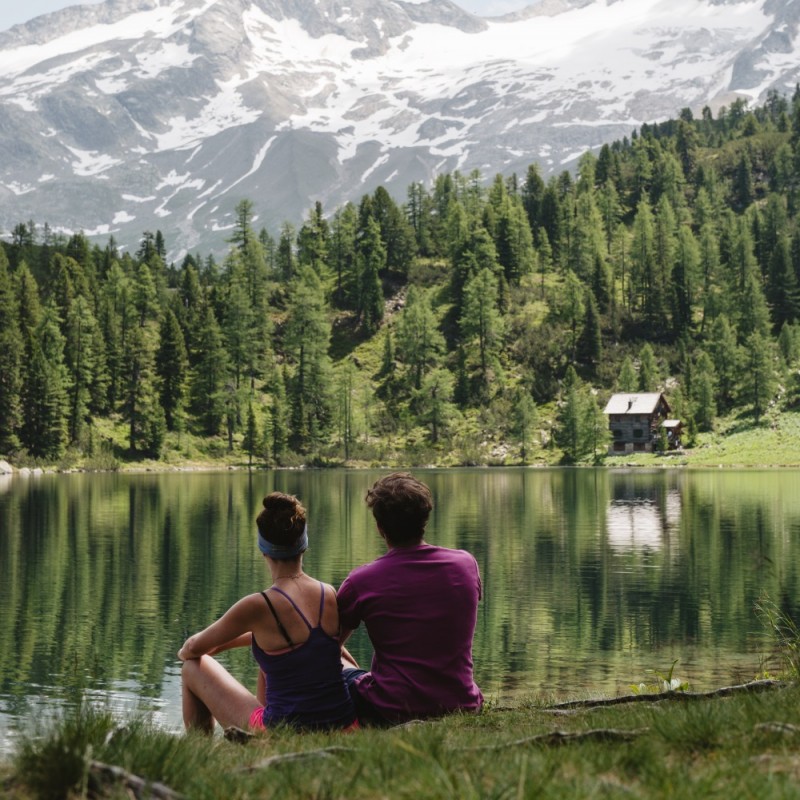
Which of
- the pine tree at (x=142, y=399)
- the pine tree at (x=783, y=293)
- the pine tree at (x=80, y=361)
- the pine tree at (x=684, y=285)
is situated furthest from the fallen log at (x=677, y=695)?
the pine tree at (x=783, y=293)

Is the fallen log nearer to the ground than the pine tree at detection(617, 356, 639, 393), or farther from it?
nearer to the ground

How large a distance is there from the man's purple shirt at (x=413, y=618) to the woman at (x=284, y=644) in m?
0.28

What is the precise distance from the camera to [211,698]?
29.0 ft

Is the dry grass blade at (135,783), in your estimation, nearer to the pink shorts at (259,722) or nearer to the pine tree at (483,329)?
the pink shorts at (259,722)

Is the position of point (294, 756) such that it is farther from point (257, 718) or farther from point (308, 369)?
point (308, 369)

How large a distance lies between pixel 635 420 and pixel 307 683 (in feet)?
355

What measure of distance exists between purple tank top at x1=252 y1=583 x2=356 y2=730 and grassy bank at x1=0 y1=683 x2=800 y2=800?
1.58 meters

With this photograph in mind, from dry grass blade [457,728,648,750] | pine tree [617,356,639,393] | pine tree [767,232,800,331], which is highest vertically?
pine tree [767,232,800,331]

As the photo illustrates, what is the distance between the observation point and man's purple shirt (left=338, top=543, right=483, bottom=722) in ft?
28.9

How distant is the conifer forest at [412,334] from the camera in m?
110

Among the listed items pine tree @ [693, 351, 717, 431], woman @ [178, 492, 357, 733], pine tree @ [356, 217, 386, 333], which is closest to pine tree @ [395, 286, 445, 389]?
pine tree @ [356, 217, 386, 333]

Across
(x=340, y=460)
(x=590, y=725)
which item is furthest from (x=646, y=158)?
(x=590, y=725)

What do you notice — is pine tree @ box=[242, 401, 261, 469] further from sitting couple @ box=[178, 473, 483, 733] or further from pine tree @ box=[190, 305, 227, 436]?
sitting couple @ box=[178, 473, 483, 733]

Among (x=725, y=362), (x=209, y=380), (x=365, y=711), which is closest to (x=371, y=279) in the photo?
(x=209, y=380)
